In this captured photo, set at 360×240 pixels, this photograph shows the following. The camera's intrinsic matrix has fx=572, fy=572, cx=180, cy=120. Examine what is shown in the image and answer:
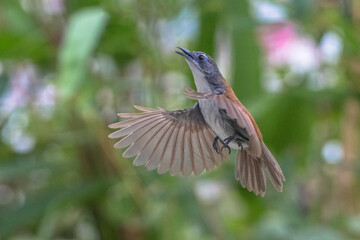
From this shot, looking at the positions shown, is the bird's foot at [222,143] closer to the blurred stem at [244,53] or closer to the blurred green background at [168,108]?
the blurred green background at [168,108]

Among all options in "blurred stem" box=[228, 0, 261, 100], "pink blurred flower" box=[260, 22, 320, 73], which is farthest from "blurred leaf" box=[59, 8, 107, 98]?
"pink blurred flower" box=[260, 22, 320, 73]

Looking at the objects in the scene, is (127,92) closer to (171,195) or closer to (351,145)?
(171,195)

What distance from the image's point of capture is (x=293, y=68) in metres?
1.08

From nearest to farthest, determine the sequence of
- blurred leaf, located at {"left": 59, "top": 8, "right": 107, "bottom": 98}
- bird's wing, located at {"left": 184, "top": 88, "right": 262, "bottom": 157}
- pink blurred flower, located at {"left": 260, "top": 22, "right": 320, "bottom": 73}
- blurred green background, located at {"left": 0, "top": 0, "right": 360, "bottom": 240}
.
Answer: bird's wing, located at {"left": 184, "top": 88, "right": 262, "bottom": 157}, blurred leaf, located at {"left": 59, "top": 8, "right": 107, "bottom": 98}, blurred green background, located at {"left": 0, "top": 0, "right": 360, "bottom": 240}, pink blurred flower, located at {"left": 260, "top": 22, "right": 320, "bottom": 73}

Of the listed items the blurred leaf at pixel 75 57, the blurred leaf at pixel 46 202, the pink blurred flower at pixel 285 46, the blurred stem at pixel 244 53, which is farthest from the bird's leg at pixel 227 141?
the pink blurred flower at pixel 285 46

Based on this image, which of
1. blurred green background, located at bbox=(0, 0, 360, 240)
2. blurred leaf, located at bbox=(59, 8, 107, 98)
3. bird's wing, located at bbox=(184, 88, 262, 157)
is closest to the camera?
bird's wing, located at bbox=(184, 88, 262, 157)

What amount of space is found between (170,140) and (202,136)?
0.05ft

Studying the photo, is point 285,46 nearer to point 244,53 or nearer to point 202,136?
point 244,53

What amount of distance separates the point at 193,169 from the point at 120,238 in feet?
2.45

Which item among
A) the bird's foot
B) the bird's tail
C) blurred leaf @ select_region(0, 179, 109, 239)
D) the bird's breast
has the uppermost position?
the bird's breast

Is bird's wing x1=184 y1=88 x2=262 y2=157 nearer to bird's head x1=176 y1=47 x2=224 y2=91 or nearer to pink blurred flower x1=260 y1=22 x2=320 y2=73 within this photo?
bird's head x1=176 y1=47 x2=224 y2=91

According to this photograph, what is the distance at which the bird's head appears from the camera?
18 cm

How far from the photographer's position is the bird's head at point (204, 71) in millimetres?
182

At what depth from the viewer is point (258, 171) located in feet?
0.71
